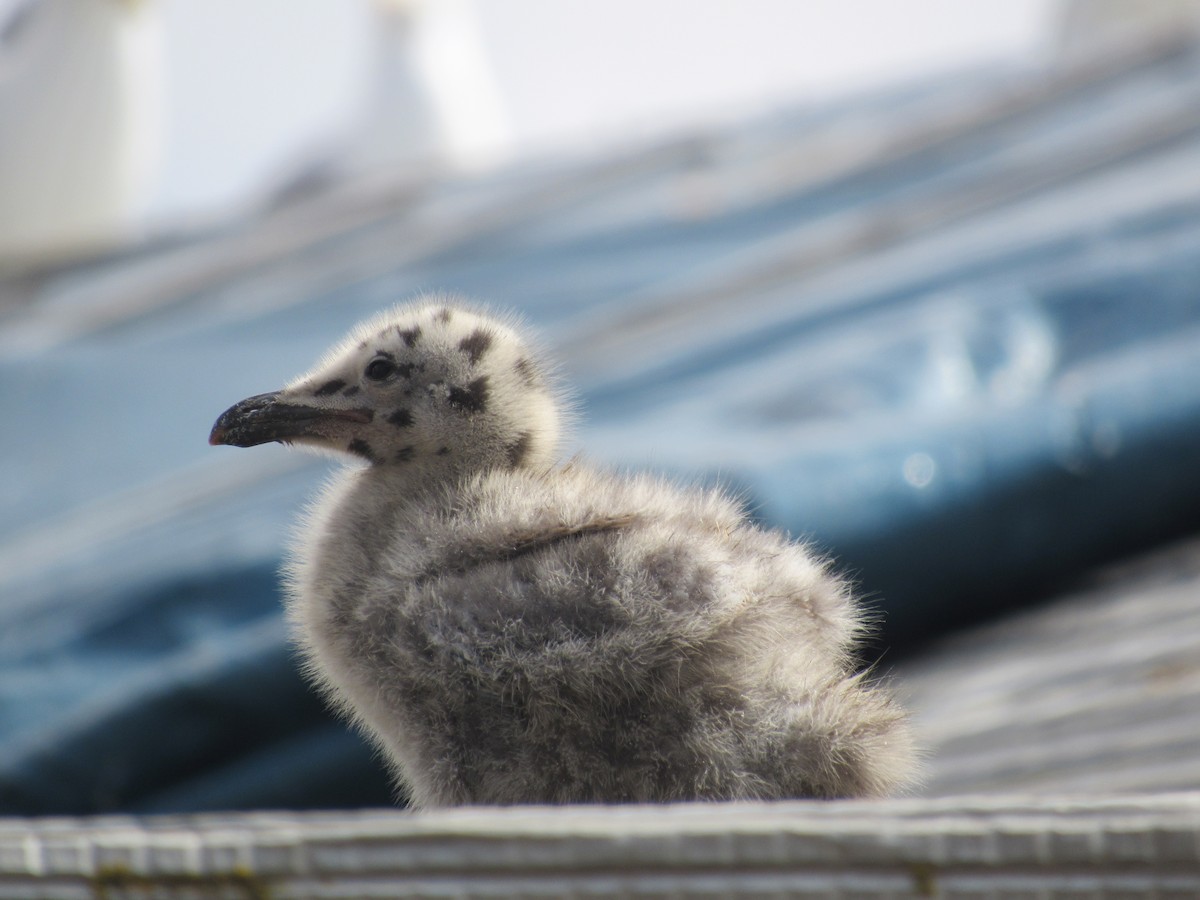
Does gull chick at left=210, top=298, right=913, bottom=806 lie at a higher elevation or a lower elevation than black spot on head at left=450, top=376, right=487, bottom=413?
lower

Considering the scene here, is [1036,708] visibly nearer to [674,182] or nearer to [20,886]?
[20,886]

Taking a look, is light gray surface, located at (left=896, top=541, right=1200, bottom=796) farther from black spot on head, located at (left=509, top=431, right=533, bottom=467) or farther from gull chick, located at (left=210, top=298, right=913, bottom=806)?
black spot on head, located at (left=509, top=431, right=533, bottom=467)

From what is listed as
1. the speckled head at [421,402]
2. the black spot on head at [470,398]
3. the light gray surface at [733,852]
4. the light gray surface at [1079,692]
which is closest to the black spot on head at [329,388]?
the speckled head at [421,402]

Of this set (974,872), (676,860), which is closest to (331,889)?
(676,860)

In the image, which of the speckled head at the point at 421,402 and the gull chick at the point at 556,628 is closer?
the gull chick at the point at 556,628

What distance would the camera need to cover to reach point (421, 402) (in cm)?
179

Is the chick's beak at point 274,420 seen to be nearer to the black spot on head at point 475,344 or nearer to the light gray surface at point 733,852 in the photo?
the black spot on head at point 475,344

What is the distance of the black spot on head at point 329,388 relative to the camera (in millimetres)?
1804

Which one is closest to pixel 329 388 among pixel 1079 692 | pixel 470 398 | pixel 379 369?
pixel 379 369

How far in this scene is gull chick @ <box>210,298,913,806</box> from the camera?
1.52 meters

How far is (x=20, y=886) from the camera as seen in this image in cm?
128

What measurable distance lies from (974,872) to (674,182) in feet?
23.9

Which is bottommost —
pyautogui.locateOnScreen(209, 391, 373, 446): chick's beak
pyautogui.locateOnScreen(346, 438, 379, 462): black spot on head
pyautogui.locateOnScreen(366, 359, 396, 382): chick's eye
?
pyautogui.locateOnScreen(346, 438, 379, 462): black spot on head

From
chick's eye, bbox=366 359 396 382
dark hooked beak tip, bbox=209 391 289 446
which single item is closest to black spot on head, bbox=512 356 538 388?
chick's eye, bbox=366 359 396 382
